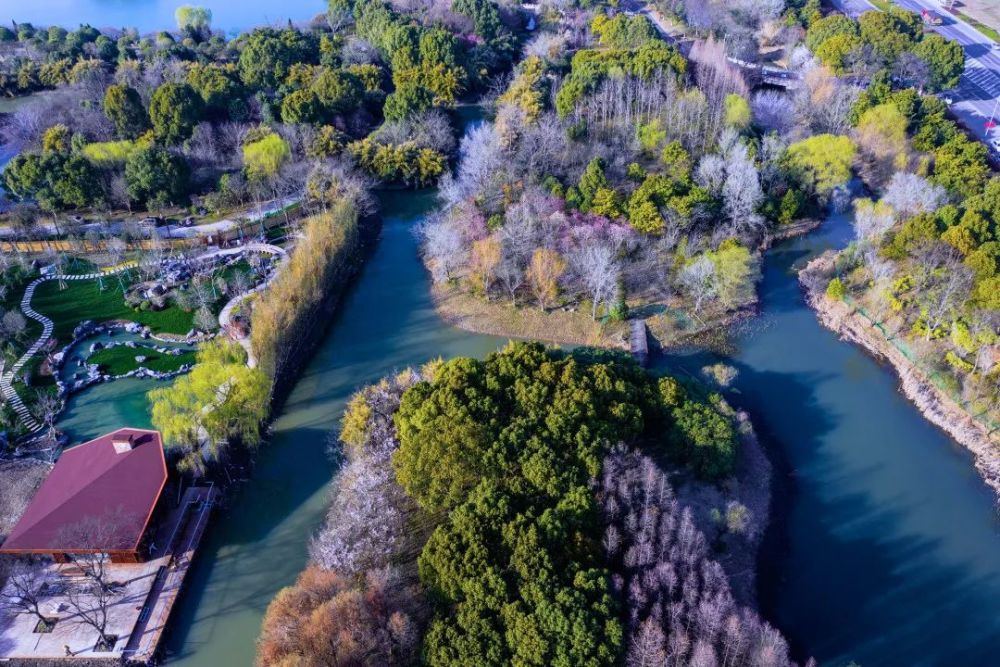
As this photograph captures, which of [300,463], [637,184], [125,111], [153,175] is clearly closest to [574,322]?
[637,184]

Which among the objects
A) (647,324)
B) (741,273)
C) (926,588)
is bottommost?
(926,588)

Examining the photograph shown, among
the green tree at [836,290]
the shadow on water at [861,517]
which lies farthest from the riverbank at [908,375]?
the shadow on water at [861,517]

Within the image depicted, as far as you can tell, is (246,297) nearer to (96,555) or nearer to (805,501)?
(96,555)

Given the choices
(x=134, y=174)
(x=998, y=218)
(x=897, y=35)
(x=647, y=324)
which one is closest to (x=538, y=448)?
(x=647, y=324)

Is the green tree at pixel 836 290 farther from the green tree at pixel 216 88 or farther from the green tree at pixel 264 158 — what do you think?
the green tree at pixel 216 88

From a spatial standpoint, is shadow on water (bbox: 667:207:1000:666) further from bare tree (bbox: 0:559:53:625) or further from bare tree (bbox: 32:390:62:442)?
bare tree (bbox: 32:390:62:442)

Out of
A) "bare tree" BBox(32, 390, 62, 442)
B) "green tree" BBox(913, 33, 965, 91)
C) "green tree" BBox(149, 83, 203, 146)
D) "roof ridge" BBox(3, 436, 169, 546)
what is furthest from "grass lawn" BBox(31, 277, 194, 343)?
"green tree" BBox(913, 33, 965, 91)

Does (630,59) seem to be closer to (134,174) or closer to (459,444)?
(134,174)

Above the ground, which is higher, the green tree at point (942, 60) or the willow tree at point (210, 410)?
the green tree at point (942, 60)
